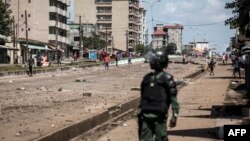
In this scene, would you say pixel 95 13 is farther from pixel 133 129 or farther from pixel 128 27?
pixel 133 129

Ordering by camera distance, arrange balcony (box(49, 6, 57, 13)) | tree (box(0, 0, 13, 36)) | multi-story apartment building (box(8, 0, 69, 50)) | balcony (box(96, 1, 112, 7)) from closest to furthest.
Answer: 1. tree (box(0, 0, 13, 36))
2. multi-story apartment building (box(8, 0, 69, 50))
3. balcony (box(49, 6, 57, 13))
4. balcony (box(96, 1, 112, 7))

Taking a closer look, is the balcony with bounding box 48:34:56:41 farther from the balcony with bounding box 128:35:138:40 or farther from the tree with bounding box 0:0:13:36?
the balcony with bounding box 128:35:138:40

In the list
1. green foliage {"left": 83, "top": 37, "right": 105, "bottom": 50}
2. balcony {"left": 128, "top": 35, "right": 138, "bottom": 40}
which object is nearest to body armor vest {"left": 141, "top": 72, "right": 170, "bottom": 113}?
green foliage {"left": 83, "top": 37, "right": 105, "bottom": 50}

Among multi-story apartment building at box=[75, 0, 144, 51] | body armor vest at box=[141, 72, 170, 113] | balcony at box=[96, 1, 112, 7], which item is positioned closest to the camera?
body armor vest at box=[141, 72, 170, 113]

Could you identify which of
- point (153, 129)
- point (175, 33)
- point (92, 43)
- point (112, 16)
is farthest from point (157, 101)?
point (175, 33)

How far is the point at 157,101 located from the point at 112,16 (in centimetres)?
16745

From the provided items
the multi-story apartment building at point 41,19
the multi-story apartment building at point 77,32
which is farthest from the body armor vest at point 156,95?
the multi-story apartment building at point 77,32

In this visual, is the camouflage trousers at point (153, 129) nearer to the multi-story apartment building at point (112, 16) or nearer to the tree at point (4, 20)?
the tree at point (4, 20)

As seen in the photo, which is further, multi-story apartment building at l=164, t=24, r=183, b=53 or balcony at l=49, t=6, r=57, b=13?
multi-story apartment building at l=164, t=24, r=183, b=53

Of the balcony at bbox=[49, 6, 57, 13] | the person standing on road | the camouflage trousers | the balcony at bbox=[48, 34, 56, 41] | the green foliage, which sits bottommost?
the camouflage trousers

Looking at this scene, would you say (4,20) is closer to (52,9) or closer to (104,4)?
(52,9)

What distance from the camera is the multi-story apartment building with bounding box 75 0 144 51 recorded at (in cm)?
17338

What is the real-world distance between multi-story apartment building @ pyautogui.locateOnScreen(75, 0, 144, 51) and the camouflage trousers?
163 metres

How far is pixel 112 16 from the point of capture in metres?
174
